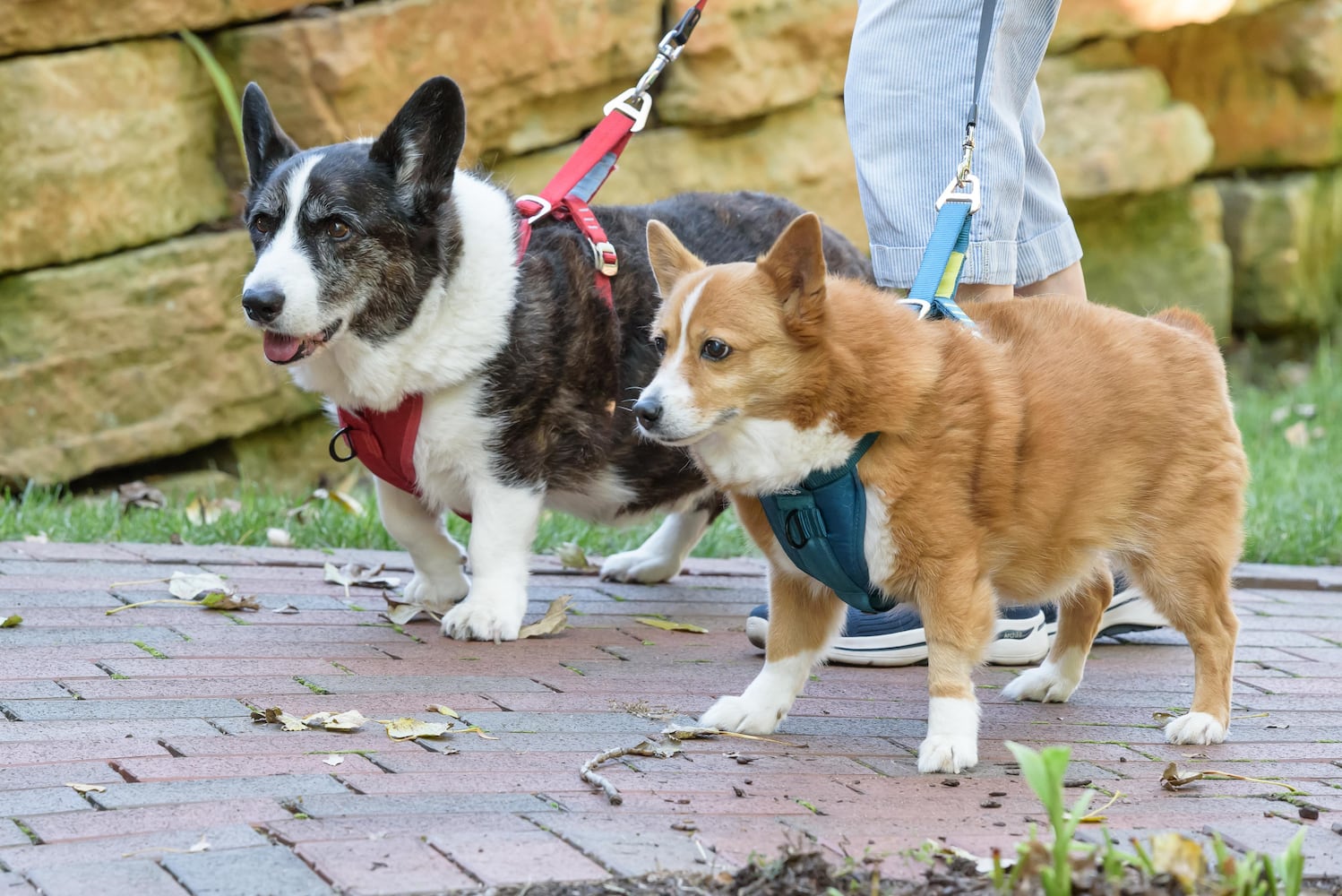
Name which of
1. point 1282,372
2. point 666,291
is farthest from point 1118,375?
point 1282,372

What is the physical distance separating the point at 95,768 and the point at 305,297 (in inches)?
54.1

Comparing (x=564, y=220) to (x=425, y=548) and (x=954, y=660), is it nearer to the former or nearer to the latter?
(x=425, y=548)

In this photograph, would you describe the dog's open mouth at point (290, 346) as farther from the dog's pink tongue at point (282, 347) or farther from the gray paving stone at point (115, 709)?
the gray paving stone at point (115, 709)

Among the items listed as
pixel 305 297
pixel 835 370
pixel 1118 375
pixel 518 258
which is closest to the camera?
pixel 835 370

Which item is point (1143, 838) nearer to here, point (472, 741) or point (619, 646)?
point (472, 741)

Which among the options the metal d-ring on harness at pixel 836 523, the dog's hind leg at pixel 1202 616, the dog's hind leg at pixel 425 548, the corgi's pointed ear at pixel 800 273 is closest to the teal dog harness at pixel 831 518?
A: the metal d-ring on harness at pixel 836 523

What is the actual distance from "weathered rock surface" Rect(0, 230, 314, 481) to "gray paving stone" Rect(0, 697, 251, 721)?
3348mm

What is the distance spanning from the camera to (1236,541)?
3.16 m

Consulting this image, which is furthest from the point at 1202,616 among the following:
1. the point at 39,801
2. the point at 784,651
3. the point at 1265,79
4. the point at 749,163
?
the point at 1265,79

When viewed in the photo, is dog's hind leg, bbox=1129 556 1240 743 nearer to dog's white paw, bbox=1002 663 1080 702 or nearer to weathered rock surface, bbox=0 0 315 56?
dog's white paw, bbox=1002 663 1080 702

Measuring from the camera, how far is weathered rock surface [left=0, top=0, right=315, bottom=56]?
5770mm

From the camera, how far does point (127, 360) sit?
20.2 feet

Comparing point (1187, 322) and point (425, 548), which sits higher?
point (1187, 322)

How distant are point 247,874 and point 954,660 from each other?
4.54 ft
